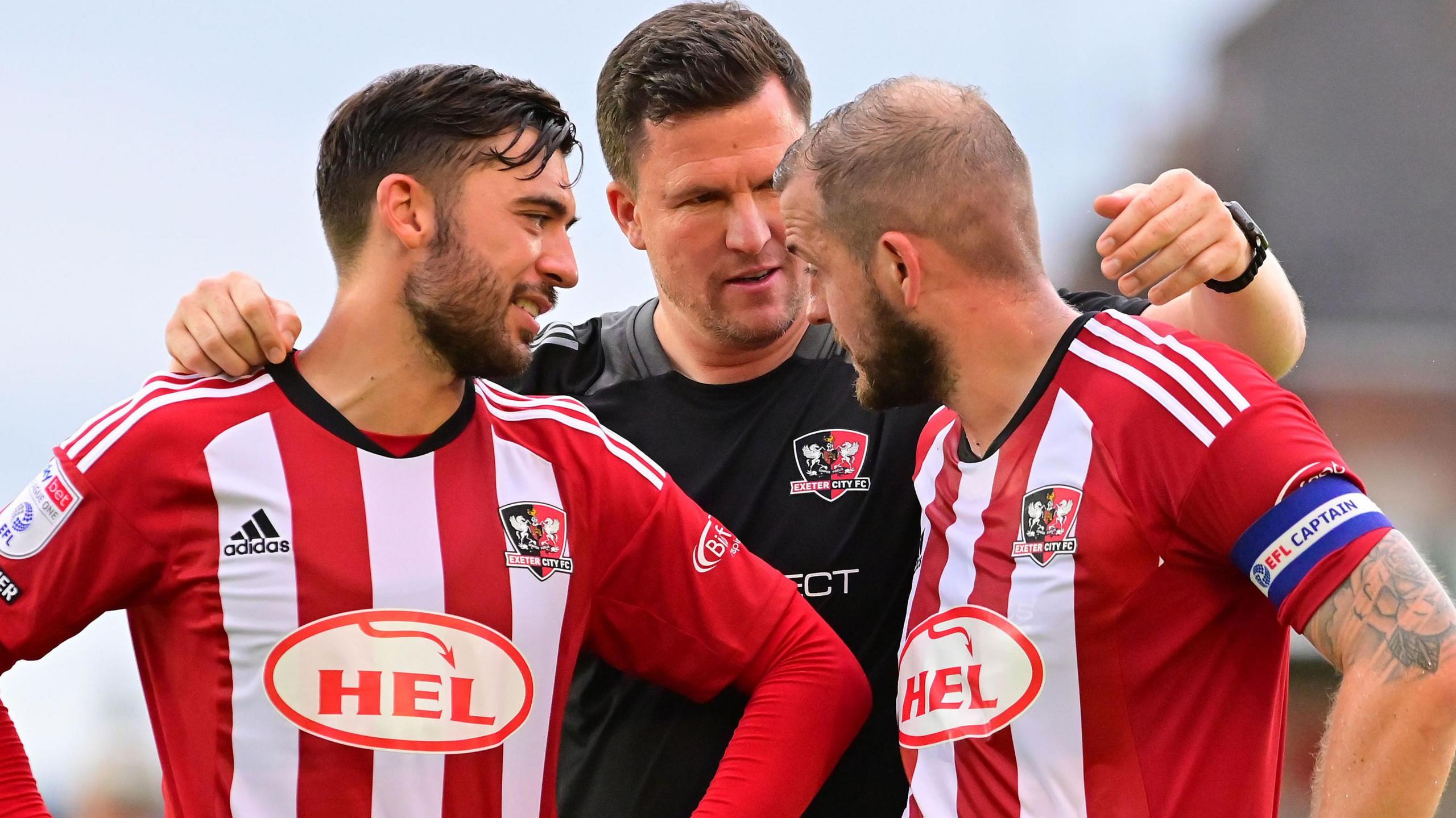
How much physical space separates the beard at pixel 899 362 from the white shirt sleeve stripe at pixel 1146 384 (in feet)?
0.84

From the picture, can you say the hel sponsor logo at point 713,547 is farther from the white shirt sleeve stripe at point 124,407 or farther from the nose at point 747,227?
the white shirt sleeve stripe at point 124,407

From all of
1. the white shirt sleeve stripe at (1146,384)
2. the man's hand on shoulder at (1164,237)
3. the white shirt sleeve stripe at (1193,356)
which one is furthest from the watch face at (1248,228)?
the white shirt sleeve stripe at (1146,384)

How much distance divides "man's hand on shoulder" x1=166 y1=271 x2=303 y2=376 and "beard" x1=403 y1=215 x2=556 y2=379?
0.24 m

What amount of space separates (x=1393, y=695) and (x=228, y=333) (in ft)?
6.14

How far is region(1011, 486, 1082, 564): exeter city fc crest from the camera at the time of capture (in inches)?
86.7

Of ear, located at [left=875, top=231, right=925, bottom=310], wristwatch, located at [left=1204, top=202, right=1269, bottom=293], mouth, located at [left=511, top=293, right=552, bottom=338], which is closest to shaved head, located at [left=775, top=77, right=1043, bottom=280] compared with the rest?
ear, located at [left=875, top=231, right=925, bottom=310]

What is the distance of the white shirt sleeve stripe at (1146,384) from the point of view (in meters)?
2.07

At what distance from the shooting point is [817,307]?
278cm

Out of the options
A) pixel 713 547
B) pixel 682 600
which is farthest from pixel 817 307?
pixel 682 600

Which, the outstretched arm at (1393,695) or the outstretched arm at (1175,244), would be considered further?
the outstretched arm at (1175,244)

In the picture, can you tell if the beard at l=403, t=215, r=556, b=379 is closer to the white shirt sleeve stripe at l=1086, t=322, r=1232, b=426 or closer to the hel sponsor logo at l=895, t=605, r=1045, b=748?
the hel sponsor logo at l=895, t=605, r=1045, b=748

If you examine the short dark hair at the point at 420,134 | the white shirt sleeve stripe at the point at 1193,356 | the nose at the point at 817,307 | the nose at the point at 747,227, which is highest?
the short dark hair at the point at 420,134

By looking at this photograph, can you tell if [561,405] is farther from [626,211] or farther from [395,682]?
[626,211]

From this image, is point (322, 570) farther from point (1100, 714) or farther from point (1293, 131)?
point (1293, 131)
